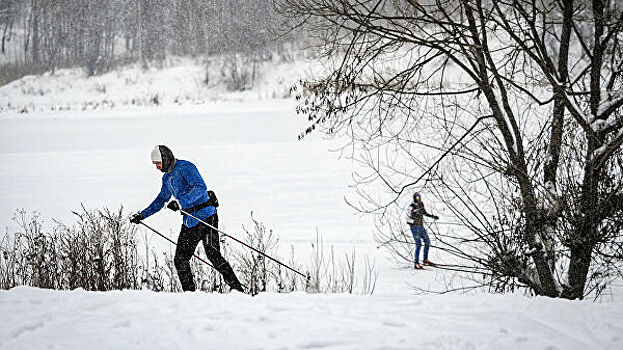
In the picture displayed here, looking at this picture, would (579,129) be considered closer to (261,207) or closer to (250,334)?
(250,334)

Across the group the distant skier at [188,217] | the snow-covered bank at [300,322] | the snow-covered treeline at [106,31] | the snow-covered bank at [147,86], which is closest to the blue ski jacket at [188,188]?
the distant skier at [188,217]

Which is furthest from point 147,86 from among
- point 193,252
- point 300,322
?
point 300,322

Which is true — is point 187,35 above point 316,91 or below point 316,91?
above

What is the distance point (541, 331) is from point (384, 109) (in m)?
2.99

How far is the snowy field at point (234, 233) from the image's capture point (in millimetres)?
3377

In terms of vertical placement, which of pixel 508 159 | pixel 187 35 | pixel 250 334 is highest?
pixel 187 35

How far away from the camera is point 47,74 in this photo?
131ft

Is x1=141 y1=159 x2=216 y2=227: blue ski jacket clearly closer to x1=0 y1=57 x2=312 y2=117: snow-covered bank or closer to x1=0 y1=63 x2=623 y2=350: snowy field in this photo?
x1=0 y1=63 x2=623 y2=350: snowy field

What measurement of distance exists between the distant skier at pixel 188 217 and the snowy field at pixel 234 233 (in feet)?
3.06

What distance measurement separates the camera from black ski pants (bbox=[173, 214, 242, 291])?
5.16m

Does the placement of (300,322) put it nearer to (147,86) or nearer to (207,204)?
(207,204)

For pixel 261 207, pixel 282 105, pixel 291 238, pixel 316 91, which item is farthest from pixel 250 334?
pixel 282 105

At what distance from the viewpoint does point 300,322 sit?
3586 mm

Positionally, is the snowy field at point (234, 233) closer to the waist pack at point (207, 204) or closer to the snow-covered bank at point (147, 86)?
the waist pack at point (207, 204)
